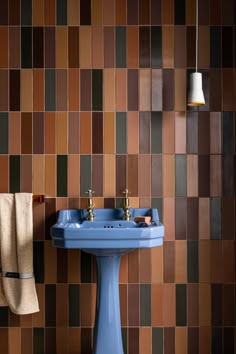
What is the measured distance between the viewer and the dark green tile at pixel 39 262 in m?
3.11

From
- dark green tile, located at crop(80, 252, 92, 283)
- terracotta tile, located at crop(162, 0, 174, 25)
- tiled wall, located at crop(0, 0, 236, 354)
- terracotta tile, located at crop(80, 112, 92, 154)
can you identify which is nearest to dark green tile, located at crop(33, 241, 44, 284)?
tiled wall, located at crop(0, 0, 236, 354)

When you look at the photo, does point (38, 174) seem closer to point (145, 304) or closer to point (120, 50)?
point (120, 50)

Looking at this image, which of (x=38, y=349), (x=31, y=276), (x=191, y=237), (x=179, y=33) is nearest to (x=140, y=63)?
(x=179, y=33)

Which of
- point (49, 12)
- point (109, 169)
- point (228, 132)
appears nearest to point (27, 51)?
point (49, 12)

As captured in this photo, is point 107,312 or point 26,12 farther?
point 26,12

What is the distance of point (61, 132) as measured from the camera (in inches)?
122

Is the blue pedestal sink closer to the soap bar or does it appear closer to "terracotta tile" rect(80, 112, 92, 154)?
the soap bar

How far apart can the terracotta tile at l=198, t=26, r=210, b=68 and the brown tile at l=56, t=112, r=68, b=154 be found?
2.61ft

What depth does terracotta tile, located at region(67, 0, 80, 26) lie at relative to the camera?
3.10m

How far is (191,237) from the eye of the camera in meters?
3.11

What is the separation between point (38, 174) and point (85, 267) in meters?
0.56

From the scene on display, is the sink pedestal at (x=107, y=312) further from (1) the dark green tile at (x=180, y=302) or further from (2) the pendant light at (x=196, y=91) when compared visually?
(2) the pendant light at (x=196, y=91)

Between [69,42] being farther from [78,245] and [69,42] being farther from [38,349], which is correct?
[38,349]

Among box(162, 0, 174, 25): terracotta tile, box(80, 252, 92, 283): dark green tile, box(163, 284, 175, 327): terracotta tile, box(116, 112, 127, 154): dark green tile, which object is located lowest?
box(163, 284, 175, 327): terracotta tile
